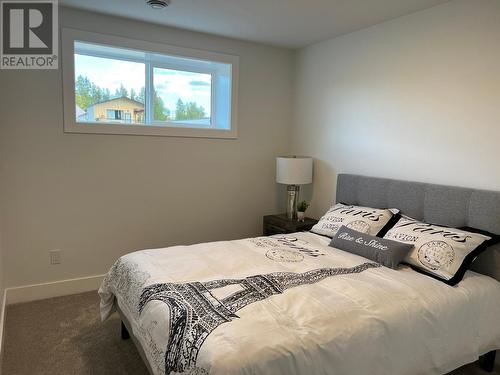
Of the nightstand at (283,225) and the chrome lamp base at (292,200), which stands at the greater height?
the chrome lamp base at (292,200)

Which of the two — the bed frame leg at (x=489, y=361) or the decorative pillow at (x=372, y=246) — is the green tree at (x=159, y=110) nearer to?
the decorative pillow at (x=372, y=246)

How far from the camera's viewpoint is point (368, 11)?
2.78m

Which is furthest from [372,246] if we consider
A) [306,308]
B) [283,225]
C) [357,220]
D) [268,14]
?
[268,14]

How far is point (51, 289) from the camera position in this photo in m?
3.06

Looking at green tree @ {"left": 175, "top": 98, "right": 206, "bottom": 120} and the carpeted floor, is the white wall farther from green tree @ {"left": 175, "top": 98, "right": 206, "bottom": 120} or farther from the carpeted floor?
the carpeted floor

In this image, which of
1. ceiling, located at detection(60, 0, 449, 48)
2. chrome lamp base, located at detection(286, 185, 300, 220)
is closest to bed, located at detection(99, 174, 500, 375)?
chrome lamp base, located at detection(286, 185, 300, 220)

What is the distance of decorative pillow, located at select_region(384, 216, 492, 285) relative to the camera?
6.91ft

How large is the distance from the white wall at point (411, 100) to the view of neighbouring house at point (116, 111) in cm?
182

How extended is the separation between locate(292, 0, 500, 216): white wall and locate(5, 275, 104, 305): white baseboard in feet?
7.83

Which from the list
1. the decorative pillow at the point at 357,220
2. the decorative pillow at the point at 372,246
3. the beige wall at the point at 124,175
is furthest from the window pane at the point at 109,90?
the decorative pillow at the point at 372,246

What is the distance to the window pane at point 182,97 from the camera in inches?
138

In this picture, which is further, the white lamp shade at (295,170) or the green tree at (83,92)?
the white lamp shade at (295,170)

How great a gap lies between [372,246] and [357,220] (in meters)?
0.37

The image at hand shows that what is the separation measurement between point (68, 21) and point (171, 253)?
212 cm
